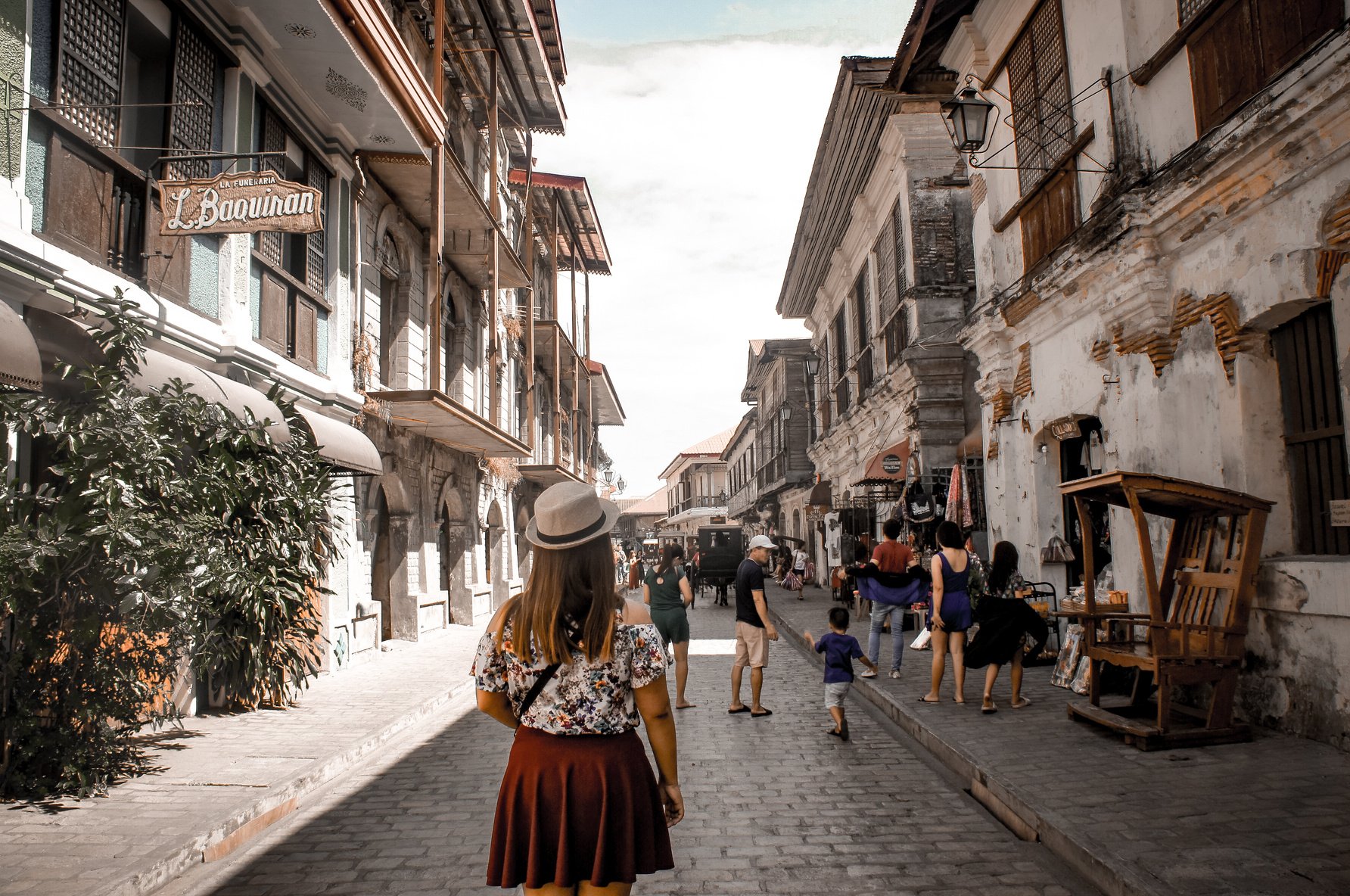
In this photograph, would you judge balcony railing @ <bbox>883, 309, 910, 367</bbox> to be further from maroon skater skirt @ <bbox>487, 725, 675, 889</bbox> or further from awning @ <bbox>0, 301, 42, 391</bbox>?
maroon skater skirt @ <bbox>487, 725, 675, 889</bbox>

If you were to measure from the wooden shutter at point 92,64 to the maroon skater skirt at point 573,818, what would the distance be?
6132 millimetres

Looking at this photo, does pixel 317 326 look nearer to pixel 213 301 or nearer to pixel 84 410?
pixel 213 301

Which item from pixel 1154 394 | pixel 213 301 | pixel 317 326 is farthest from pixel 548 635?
pixel 317 326

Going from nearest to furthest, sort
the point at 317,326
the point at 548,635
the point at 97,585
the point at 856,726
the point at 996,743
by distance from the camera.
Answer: the point at 548,635, the point at 97,585, the point at 996,743, the point at 856,726, the point at 317,326

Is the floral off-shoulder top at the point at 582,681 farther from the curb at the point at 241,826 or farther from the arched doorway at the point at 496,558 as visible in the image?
the arched doorway at the point at 496,558

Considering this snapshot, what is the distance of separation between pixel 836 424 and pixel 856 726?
15.7 meters

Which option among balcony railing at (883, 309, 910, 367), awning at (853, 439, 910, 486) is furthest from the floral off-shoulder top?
balcony railing at (883, 309, 910, 367)

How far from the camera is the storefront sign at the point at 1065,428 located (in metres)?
9.53

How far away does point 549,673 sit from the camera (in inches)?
107

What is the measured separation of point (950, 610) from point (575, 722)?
634 centimetres

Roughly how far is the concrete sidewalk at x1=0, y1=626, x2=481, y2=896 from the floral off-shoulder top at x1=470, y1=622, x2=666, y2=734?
2.46m

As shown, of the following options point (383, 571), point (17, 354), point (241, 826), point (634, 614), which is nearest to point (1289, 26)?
point (634, 614)

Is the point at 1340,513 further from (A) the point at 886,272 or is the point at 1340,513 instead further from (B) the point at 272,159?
(A) the point at 886,272

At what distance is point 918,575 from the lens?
34.2 feet
